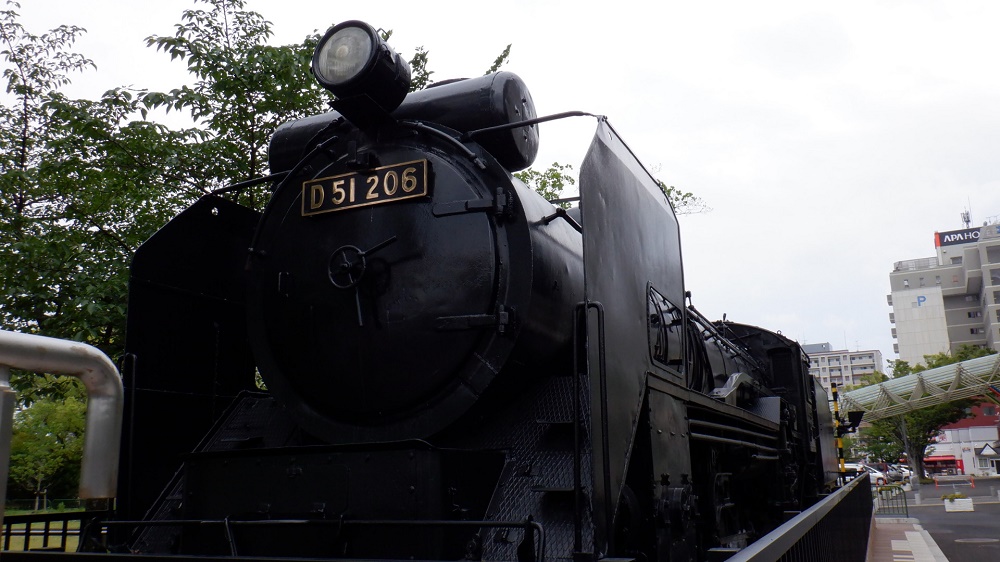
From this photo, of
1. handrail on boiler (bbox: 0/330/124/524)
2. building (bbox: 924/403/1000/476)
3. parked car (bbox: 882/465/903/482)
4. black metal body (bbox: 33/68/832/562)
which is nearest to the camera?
handrail on boiler (bbox: 0/330/124/524)

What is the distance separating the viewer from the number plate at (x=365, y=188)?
356 cm

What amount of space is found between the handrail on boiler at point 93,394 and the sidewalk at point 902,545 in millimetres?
10966

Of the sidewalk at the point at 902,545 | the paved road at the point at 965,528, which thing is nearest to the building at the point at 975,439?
the paved road at the point at 965,528

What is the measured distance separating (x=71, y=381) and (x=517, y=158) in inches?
212

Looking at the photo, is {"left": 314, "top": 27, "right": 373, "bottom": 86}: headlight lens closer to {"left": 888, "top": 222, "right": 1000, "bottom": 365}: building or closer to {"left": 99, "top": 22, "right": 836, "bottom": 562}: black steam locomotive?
{"left": 99, "top": 22, "right": 836, "bottom": 562}: black steam locomotive

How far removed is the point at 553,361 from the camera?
3.66m

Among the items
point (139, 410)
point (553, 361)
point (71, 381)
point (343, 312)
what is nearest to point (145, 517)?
point (139, 410)

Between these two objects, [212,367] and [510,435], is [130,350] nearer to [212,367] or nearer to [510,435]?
[212,367]

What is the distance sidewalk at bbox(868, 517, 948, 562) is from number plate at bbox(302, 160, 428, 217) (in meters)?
9.24

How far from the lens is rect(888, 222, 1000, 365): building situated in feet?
215

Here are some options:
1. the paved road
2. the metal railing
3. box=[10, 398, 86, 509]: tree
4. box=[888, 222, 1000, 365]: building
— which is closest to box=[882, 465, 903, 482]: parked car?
box=[888, 222, 1000, 365]: building

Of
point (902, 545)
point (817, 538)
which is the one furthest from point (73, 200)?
point (902, 545)

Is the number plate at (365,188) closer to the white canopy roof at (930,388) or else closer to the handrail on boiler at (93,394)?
the handrail on boiler at (93,394)

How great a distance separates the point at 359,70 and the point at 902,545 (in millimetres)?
11886
